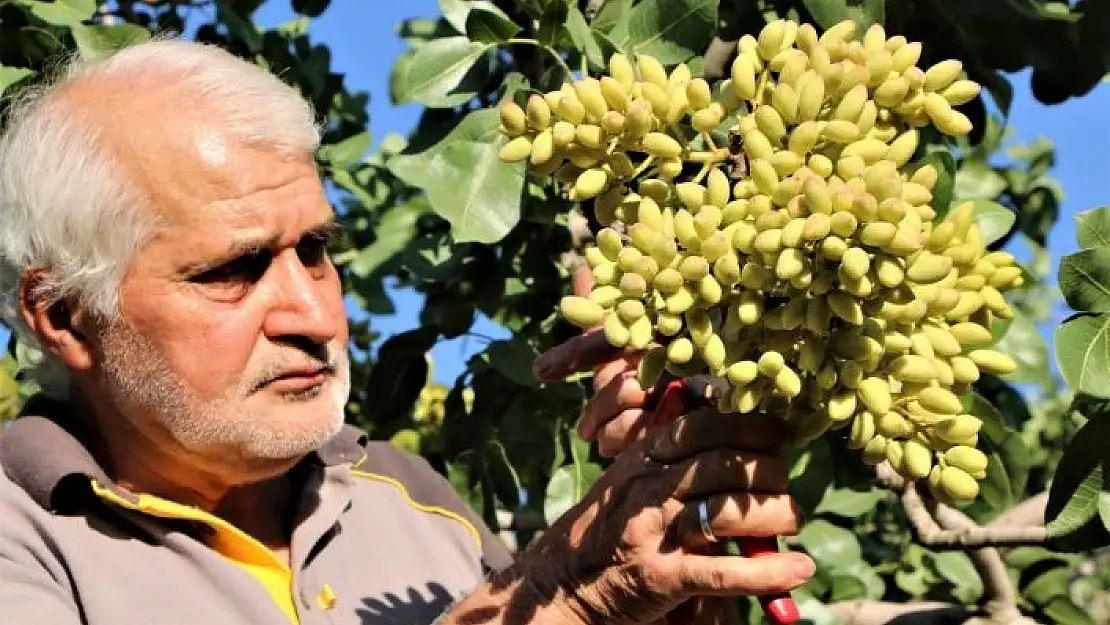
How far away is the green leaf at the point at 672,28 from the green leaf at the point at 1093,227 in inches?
25.4

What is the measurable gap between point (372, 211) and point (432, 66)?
1.49m

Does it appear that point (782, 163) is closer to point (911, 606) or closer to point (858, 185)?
point (858, 185)

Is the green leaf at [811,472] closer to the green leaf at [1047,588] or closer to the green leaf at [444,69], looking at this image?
the green leaf at [1047,588]

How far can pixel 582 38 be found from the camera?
6.44 feet

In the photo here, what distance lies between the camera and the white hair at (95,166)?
190 centimetres

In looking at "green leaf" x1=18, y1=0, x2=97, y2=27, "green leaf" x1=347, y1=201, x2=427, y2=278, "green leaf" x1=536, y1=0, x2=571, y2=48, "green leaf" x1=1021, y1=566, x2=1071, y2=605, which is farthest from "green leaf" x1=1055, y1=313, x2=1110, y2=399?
"green leaf" x1=347, y1=201, x2=427, y2=278

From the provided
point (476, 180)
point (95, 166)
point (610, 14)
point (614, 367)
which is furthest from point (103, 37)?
point (614, 367)

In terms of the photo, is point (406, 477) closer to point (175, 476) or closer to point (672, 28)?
point (175, 476)

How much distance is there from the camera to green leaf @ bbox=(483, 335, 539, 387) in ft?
8.25

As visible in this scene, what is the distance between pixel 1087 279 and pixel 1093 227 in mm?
63

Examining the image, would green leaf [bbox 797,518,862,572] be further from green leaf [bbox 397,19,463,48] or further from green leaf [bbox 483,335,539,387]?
green leaf [bbox 397,19,463,48]

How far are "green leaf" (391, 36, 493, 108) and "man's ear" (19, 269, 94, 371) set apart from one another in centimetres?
62

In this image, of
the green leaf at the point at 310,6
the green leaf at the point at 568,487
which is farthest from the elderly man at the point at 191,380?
the green leaf at the point at 310,6

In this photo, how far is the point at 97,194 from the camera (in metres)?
1.91
